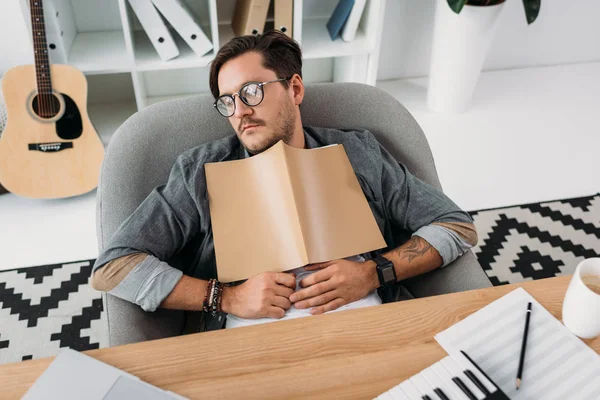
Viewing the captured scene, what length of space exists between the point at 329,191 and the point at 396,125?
31cm

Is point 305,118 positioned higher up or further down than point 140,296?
higher up

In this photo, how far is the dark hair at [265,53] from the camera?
1.26 meters

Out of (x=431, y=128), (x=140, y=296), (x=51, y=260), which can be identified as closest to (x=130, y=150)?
(x=140, y=296)

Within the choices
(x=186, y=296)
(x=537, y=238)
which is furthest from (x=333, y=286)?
(x=537, y=238)

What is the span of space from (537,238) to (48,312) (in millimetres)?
1725

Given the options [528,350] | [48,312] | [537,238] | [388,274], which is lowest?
[48,312]

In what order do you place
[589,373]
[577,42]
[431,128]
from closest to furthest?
1. [589,373]
2. [431,128]
3. [577,42]

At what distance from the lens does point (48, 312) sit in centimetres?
162

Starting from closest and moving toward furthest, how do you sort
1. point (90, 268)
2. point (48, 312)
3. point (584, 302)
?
point (584, 302), point (48, 312), point (90, 268)

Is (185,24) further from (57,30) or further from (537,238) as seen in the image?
(537,238)

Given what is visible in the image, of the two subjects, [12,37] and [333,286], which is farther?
[12,37]

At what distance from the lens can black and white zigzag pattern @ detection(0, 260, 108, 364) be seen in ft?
4.99

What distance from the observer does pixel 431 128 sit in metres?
2.50

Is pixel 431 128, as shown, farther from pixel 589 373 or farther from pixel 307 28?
pixel 589 373
